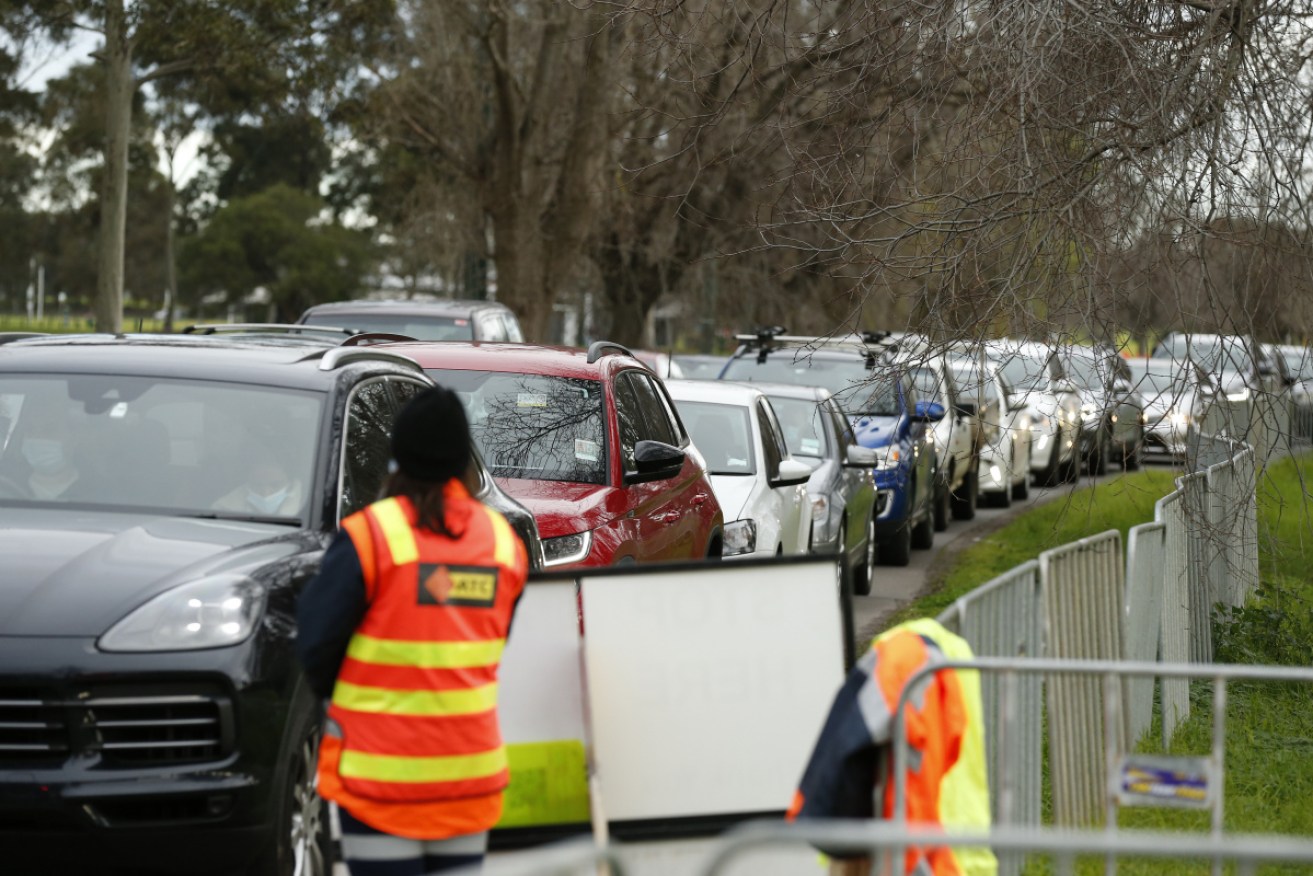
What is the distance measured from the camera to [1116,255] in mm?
8445

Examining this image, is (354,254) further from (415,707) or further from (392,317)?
(415,707)

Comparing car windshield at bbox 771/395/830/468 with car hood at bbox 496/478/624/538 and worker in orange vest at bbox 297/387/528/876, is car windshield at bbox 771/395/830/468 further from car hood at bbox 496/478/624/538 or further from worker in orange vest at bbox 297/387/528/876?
worker in orange vest at bbox 297/387/528/876

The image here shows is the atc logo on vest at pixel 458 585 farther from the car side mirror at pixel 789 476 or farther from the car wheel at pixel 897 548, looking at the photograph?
the car wheel at pixel 897 548

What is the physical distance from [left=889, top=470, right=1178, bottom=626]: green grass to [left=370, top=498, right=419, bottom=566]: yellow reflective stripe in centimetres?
826

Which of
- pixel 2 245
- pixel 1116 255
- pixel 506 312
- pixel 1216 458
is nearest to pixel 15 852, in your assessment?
pixel 1116 255

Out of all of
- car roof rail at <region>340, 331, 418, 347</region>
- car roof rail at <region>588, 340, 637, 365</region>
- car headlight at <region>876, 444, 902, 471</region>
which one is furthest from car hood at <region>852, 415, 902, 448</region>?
car roof rail at <region>340, 331, 418, 347</region>

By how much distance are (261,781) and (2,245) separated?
78294mm

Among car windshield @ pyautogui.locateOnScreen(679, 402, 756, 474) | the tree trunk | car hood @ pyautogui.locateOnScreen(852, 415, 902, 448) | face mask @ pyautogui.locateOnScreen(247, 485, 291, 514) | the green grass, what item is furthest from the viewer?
the tree trunk

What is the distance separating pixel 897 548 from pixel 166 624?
12.3 meters

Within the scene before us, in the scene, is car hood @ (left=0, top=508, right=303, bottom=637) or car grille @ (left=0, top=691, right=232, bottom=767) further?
car hood @ (left=0, top=508, right=303, bottom=637)

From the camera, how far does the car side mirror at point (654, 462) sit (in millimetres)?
8883

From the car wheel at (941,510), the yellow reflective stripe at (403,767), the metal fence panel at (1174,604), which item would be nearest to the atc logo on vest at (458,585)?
the yellow reflective stripe at (403,767)

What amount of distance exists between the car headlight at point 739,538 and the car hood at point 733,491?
2.0 inches

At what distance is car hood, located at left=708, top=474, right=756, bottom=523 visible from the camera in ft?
38.9
